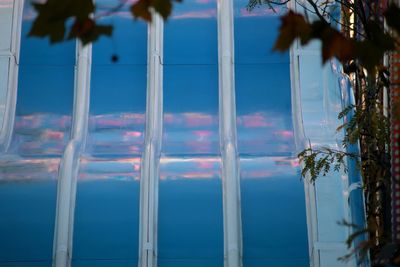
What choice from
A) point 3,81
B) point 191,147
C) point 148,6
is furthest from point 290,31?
point 3,81

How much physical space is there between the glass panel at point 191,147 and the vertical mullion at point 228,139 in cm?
7

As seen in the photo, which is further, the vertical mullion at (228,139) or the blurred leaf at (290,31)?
the vertical mullion at (228,139)

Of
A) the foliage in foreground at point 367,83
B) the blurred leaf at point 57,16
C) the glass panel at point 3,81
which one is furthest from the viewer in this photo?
the glass panel at point 3,81

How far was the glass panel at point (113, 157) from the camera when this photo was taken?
7.39m

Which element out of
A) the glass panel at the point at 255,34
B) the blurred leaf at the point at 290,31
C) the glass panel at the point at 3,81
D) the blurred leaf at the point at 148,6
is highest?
the glass panel at the point at 255,34

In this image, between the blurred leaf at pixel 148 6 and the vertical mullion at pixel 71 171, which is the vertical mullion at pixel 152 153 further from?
the blurred leaf at pixel 148 6

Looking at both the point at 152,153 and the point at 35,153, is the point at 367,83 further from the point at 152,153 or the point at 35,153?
the point at 35,153

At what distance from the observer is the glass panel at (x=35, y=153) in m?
7.37

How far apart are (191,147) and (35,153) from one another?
1.59 metres

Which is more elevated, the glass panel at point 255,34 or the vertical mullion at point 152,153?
the glass panel at point 255,34

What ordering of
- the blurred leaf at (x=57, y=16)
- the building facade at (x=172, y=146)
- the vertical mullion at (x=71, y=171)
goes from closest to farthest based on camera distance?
the blurred leaf at (x=57, y=16) < the vertical mullion at (x=71, y=171) < the building facade at (x=172, y=146)

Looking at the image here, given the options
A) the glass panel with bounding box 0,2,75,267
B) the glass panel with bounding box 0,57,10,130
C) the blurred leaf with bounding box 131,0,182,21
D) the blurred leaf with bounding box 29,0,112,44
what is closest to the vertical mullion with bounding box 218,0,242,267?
the glass panel with bounding box 0,2,75,267

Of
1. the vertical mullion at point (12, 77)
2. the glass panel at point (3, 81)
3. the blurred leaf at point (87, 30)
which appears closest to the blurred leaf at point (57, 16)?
the blurred leaf at point (87, 30)

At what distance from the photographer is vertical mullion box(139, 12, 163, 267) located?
24.1 feet
